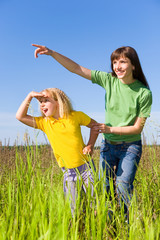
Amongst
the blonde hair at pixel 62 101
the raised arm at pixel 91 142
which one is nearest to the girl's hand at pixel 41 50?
the blonde hair at pixel 62 101

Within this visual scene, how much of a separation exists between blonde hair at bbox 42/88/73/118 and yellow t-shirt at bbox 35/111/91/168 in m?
0.05

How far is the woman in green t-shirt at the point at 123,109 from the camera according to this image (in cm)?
250

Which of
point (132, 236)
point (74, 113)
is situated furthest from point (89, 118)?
point (132, 236)

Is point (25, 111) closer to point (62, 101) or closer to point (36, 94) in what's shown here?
point (36, 94)

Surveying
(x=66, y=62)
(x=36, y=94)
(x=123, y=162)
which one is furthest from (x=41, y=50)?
(x=123, y=162)

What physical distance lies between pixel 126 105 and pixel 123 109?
1.9 inches

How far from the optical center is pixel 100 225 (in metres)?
1.89

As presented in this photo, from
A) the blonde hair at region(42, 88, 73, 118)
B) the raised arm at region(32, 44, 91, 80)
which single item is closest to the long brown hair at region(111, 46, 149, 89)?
the raised arm at region(32, 44, 91, 80)

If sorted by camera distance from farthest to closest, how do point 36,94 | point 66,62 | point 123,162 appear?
point 66,62
point 123,162
point 36,94

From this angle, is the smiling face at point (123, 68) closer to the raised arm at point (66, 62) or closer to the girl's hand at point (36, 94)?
the raised arm at point (66, 62)

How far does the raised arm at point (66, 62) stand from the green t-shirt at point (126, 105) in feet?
0.91

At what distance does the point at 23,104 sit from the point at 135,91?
107 centimetres

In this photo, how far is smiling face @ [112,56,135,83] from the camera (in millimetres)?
2584

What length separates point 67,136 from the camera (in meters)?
2.44
